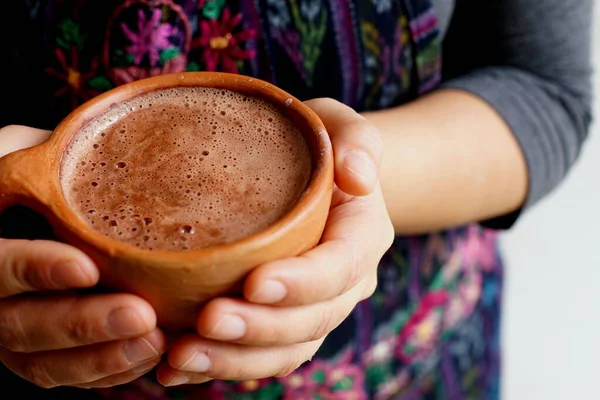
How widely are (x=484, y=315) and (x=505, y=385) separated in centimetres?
62

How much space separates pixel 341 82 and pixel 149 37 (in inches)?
9.1

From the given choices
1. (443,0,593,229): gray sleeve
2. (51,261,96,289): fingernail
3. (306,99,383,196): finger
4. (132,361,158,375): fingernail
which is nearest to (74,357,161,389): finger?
(132,361,158,375): fingernail

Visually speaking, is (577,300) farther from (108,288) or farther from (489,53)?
(108,288)

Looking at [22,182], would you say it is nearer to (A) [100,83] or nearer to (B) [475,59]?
(A) [100,83]

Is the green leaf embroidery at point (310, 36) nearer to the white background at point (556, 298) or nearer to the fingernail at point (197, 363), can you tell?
the fingernail at point (197, 363)

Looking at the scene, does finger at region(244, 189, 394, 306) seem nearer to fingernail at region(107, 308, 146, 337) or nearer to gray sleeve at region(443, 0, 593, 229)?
fingernail at region(107, 308, 146, 337)

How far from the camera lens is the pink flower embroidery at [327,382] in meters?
0.83

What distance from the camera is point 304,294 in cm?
47

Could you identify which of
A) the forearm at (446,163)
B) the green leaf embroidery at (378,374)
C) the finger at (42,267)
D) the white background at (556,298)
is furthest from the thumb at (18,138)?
the white background at (556,298)

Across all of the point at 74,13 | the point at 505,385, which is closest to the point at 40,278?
the point at 74,13

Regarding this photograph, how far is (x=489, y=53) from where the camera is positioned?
3.11ft

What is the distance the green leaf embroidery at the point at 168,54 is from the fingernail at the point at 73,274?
0.33 metres

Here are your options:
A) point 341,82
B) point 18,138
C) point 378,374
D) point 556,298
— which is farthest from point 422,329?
point 556,298

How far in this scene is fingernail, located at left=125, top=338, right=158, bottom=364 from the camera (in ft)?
1.55
